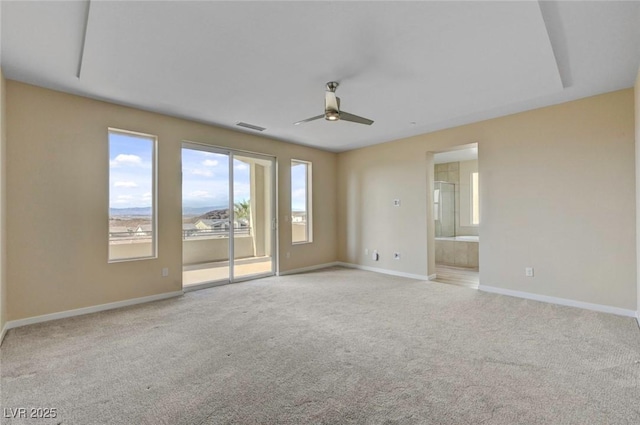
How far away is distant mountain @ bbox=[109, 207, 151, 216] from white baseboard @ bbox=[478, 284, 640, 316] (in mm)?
5093

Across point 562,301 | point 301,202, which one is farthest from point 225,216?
point 562,301

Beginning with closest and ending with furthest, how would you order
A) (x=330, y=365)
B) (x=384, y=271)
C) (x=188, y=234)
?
(x=330, y=365) → (x=188, y=234) → (x=384, y=271)

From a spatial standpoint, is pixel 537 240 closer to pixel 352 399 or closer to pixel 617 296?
pixel 617 296

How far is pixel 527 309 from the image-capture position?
3.71 metres

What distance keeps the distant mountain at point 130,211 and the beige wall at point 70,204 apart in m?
0.14

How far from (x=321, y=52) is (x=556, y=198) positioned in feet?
11.8

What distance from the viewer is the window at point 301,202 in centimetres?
619

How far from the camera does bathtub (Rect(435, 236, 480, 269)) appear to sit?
6480mm

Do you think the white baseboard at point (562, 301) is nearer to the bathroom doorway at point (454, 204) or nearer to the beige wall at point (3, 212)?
the bathroom doorway at point (454, 204)

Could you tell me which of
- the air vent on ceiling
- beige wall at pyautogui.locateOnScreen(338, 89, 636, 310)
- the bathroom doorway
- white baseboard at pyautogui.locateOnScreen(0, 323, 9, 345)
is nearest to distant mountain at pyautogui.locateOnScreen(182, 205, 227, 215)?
the air vent on ceiling

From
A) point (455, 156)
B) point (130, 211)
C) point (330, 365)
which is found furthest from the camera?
point (455, 156)

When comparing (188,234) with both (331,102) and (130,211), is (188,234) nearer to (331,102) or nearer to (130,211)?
(130,211)

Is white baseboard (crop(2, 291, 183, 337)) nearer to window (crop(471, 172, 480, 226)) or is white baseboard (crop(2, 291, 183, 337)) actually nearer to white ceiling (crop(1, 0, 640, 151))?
white ceiling (crop(1, 0, 640, 151))

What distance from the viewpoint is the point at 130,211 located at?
410cm
